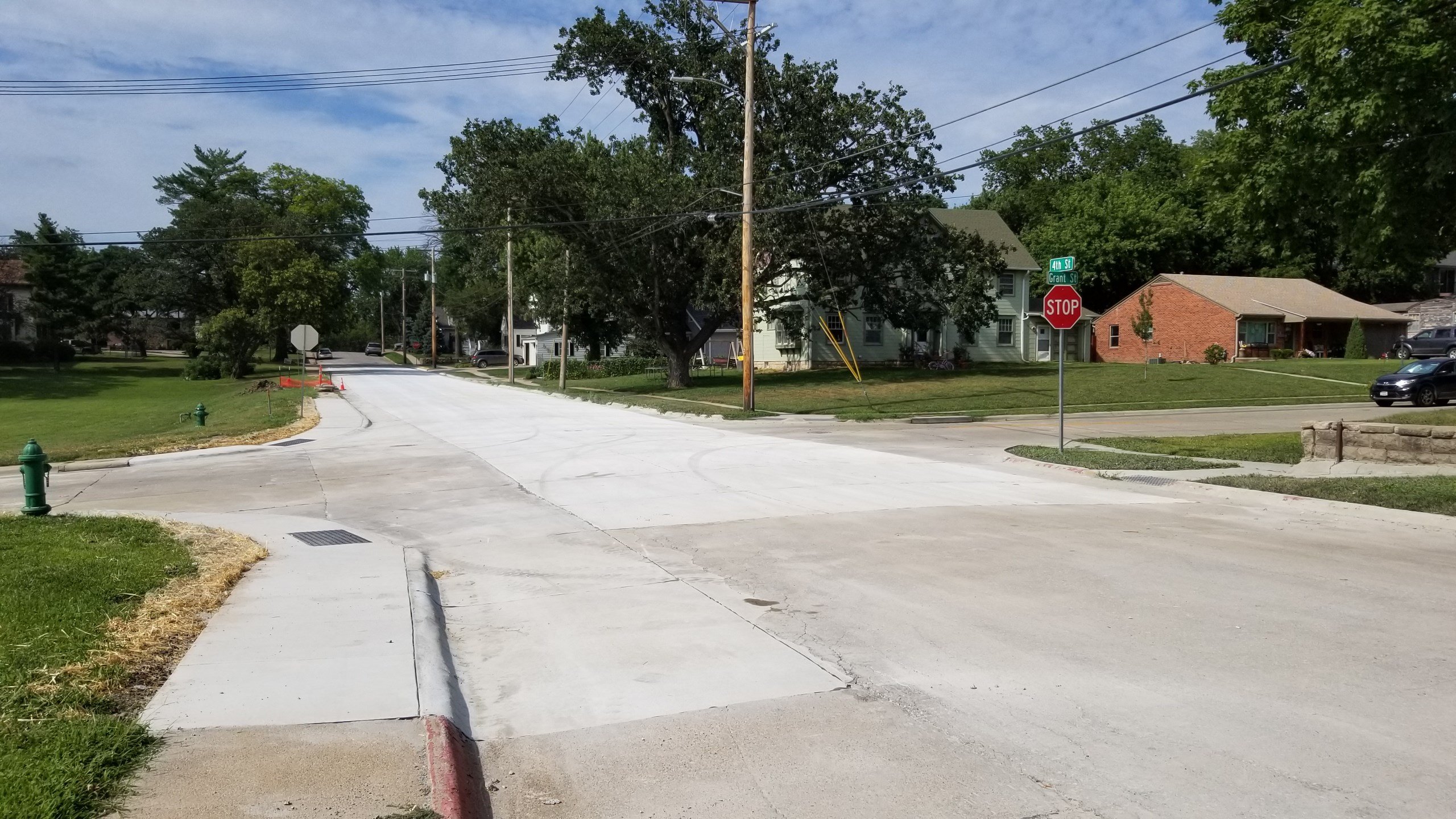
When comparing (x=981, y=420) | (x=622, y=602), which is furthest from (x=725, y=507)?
(x=981, y=420)

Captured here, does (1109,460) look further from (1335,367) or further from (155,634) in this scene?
(1335,367)

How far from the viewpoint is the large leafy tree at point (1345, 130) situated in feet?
60.4

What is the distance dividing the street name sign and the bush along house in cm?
2480

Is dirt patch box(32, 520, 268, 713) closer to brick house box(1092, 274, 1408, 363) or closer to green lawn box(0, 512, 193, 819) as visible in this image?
green lawn box(0, 512, 193, 819)

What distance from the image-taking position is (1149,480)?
1464 centimetres

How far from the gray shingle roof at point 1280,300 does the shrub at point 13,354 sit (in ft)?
245

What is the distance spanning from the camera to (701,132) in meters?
44.0

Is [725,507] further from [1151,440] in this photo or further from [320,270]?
[320,270]

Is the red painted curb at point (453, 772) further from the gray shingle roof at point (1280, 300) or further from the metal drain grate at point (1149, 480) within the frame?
the gray shingle roof at point (1280, 300)

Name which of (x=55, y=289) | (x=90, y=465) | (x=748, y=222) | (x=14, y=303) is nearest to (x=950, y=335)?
(x=748, y=222)

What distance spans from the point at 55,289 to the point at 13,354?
20.2 ft

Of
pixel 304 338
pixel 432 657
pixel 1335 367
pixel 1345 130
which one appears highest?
pixel 1345 130

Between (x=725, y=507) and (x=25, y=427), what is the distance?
97.4 ft

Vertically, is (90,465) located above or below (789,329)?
below
